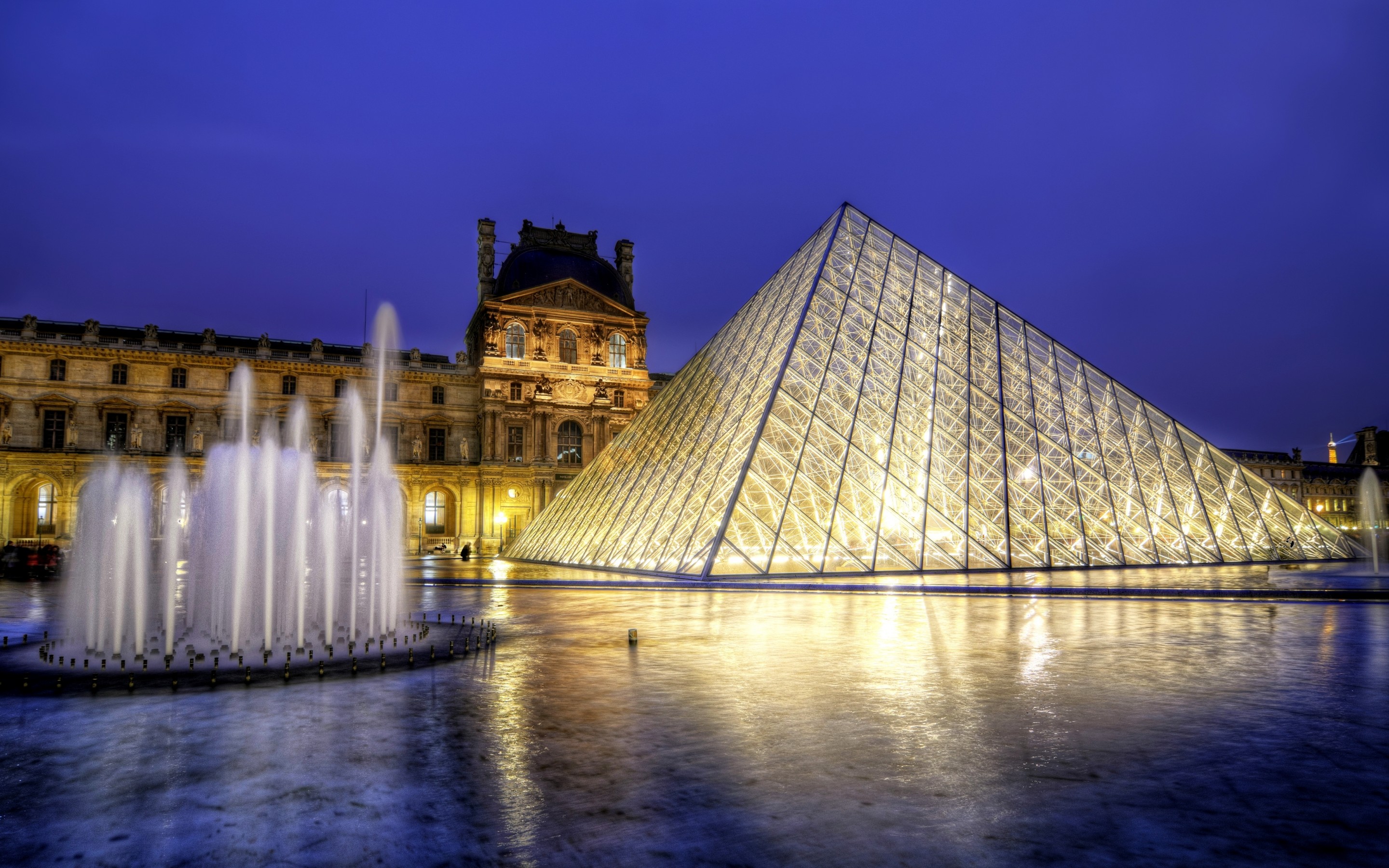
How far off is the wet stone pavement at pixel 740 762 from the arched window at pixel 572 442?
41.8 meters

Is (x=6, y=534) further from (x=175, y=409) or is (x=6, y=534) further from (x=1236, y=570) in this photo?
(x=1236, y=570)

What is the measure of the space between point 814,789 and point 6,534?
170ft

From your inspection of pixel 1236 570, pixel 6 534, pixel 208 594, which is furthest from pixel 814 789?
pixel 6 534

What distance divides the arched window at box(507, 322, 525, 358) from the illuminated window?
83.0 feet

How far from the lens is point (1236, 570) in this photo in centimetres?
2311

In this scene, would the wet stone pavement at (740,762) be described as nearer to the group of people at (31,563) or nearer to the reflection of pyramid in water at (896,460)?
the reflection of pyramid in water at (896,460)

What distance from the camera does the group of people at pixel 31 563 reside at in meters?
28.4

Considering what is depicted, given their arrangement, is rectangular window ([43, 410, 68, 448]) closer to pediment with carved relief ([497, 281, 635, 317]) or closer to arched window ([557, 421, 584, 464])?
pediment with carved relief ([497, 281, 635, 317])

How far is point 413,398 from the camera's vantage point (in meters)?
51.8

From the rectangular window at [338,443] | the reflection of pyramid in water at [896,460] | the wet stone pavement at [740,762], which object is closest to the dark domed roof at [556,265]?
the rectangular window at [338,443]

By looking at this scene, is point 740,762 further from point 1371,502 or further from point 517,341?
point 1371,502

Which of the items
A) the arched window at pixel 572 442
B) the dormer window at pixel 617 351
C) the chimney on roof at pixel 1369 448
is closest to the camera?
the arched window at pixel 572 442

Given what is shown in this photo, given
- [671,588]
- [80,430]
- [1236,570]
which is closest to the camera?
[671,588]

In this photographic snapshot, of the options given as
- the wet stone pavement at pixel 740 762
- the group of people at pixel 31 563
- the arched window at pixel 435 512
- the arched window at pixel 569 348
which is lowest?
the wet stone pavement at pixel 740 762
